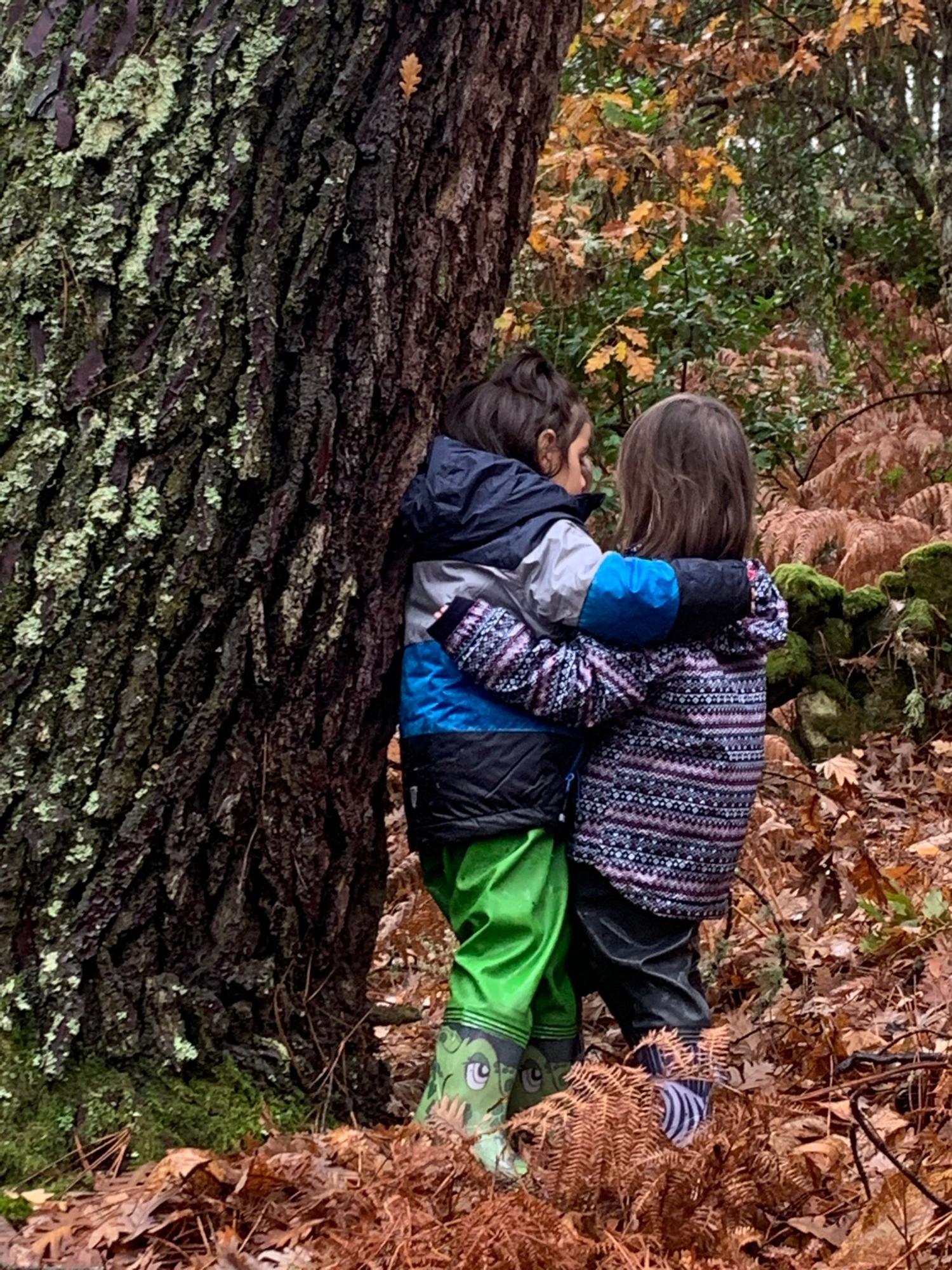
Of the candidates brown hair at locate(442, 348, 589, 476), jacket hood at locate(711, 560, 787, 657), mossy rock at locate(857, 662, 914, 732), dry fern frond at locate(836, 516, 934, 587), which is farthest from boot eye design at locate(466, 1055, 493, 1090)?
dry fern frond at locate(836, 516, 934, 587)

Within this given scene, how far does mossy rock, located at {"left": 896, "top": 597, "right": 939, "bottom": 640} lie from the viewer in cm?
620

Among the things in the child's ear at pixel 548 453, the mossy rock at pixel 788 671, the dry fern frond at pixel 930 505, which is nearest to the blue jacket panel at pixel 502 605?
the child's ear at pixel 548 453

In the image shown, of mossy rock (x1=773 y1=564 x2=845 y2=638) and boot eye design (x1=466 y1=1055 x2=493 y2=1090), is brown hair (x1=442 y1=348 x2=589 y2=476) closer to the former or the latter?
boot eye design (x1=466 y1=1055 x2=493 y2=1090)

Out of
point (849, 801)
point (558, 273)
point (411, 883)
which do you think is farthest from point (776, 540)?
point (411, 883)

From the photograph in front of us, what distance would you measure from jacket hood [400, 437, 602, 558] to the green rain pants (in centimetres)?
70

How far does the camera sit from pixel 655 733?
3.00 meters

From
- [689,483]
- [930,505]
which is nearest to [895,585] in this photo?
[930,505]

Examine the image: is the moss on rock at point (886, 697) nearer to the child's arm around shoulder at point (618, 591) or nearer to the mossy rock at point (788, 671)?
the mossy rock at point (788, 671)

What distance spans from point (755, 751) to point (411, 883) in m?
1.92

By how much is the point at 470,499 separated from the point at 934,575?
424 centimetres

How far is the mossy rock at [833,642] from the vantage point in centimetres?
632

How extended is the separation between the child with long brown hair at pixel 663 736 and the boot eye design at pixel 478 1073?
1.32 feet

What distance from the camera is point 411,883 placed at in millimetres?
4672

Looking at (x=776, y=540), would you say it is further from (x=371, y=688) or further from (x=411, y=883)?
(x=371, y=688)
